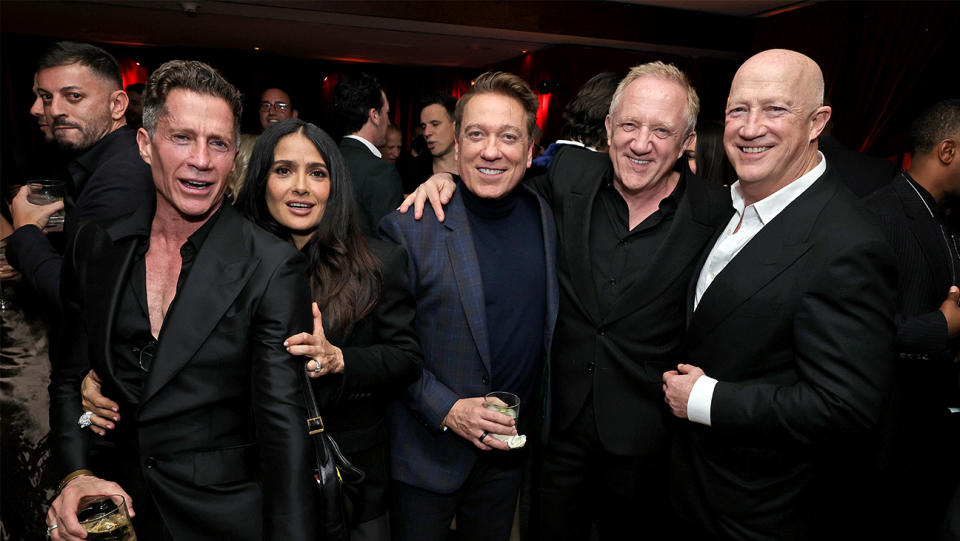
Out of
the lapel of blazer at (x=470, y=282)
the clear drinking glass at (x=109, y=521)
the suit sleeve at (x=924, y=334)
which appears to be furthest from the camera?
the suit sleeve at (x=924, y=334)

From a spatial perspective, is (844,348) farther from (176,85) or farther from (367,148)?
(367,148)

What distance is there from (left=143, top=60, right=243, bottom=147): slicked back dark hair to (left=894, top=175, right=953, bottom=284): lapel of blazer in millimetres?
2634

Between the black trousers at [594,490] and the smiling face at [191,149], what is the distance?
133 centimetres

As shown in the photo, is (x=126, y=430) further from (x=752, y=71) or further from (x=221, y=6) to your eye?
(x=221, y=6)

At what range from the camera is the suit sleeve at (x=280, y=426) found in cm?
137

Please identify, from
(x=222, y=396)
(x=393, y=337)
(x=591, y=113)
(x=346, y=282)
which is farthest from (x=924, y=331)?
(x=222, y=396)

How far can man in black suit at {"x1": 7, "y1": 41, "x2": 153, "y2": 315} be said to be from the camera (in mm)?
2061

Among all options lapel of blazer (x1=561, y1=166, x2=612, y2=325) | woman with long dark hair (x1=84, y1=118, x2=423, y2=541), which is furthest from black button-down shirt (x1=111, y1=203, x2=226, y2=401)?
lapel of blazer (x1=561, y1=166, x2=612, y2=325)

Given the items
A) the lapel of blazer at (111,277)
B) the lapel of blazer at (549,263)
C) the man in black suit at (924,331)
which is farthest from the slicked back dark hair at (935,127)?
the lapel of blazer at (111,277)

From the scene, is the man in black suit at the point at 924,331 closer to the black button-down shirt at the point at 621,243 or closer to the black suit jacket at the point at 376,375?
the black button-down shirt at the point at 621,243

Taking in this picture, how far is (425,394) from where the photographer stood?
6.42 feet

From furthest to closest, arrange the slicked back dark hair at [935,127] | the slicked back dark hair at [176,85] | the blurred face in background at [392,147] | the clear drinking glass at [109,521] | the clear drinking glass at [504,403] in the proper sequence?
the blurred face in background at [392,147] < the slicked back dark hair at [935,127] < the clear drinking glass at [504,403] < the slicked back dark hair at [176,85] < the clear drinking glass at [109,521]

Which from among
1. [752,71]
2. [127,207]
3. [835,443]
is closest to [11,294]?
[127,207]

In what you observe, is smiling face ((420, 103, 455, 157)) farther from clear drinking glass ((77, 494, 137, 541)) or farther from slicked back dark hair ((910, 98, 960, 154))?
clear drinking glass ((77, 494, 137, 541))
